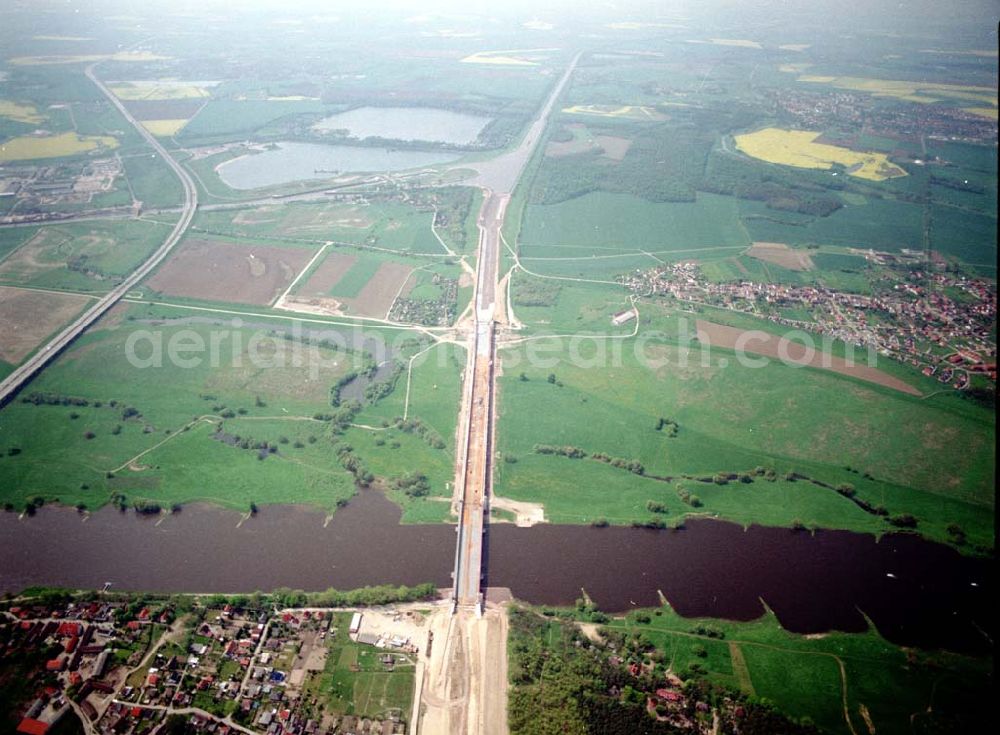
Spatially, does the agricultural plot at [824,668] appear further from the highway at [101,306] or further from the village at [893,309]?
the highway at [101,306]

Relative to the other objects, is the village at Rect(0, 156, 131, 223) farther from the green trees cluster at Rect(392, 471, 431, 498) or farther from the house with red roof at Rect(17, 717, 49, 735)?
the house with red roof at Rect(17, 717, 49, 735)

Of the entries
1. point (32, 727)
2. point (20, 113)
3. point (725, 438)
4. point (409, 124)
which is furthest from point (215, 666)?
point (20, 113)

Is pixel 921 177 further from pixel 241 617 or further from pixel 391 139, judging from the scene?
pixel 241 617

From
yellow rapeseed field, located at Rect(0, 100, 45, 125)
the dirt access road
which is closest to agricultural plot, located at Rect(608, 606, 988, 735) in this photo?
the dirt access road

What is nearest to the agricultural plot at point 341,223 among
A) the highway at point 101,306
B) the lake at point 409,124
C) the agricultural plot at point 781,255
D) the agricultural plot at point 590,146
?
the highway at point 101,306

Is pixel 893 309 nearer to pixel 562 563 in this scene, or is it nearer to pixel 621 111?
pixel 562 563

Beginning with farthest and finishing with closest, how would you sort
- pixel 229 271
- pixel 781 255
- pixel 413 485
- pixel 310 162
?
pixel 310 162 < pixel 781 255 < pixel 229 271 < pixel 413 485

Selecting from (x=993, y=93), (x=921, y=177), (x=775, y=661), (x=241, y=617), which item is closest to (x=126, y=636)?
(x=241, y=617)
